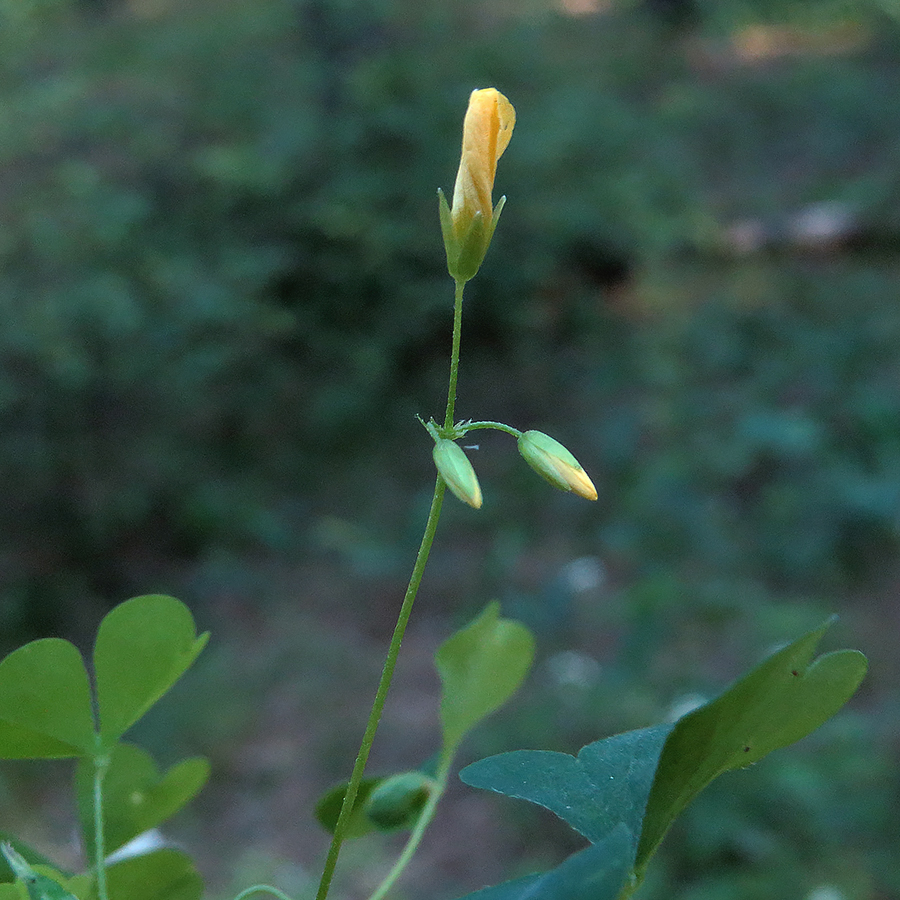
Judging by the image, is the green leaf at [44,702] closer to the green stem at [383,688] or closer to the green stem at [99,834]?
the green stem at [99,834]

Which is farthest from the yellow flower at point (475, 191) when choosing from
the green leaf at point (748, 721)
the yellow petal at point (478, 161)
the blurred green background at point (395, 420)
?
the blurred green background at point (395, 420)

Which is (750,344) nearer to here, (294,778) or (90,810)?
(294,778)

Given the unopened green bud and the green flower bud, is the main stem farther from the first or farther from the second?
the green flower bud

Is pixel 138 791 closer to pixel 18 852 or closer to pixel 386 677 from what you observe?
pixel 18 852

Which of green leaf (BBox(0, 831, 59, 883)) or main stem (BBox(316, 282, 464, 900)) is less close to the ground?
main stem (BBox(316, 282, 464, 900))

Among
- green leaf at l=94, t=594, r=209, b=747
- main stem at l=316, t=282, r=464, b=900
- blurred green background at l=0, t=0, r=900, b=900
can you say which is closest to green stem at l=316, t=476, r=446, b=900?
main stem at l=316, t=282, r=464, b=900

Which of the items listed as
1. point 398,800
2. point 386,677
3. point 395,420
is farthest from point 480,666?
point 395,420
